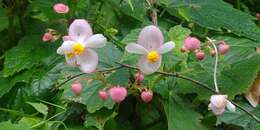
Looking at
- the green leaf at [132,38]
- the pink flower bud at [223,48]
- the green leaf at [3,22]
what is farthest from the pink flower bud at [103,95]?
the green leaf at [3,22]

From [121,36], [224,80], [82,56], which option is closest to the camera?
[82,56]

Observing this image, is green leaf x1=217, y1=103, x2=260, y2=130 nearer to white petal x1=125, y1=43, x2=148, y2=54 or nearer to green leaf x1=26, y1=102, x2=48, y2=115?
white petal x1=125, y1=43, x2=148, y2=54

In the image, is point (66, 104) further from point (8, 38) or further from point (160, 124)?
point (8, 38)

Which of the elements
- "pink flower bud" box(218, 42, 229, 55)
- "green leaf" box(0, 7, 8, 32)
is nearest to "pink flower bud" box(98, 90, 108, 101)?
"pink flower bud" box(218, 42, 229, 55)

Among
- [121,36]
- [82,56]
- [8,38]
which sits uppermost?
[82,56]

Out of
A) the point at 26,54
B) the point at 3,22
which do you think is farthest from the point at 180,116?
the point at 3,22

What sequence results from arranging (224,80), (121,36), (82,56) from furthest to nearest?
1. (121,36)
2. (224,80)
3. (82,56)

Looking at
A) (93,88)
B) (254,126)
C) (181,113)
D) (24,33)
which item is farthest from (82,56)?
(24,33)

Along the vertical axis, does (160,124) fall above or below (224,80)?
below
